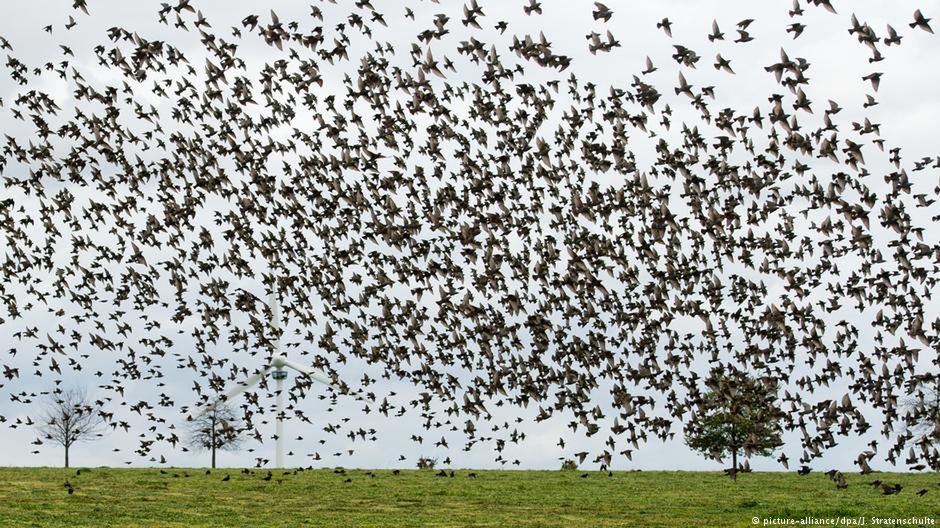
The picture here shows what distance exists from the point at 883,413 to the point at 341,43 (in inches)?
890

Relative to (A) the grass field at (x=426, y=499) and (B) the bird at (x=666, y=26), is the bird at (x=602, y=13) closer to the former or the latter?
(B) the bird at (x=666, y=26)

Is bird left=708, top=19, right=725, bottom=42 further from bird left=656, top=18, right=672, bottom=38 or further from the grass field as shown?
the grass field

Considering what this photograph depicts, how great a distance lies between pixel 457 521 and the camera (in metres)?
41.8

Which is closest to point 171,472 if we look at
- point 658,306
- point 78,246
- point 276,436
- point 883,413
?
point 276,436

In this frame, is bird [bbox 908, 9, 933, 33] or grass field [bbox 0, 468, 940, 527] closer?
bird [bbox 908, 9, 933, 33]

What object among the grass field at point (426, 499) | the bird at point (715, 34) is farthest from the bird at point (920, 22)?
the grass field at point (426, 499)

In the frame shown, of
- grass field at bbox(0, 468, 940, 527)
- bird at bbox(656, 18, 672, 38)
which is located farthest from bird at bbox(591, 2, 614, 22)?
grass field at bbox(0, 468, 940, 527)

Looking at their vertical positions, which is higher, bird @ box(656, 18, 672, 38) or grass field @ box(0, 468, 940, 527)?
bird @ box(656, 18, 672, 38)

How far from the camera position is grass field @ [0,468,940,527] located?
41500mm

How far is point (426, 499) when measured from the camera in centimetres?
4984

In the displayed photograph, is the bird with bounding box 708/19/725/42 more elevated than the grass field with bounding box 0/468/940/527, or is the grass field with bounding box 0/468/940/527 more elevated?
the bird with bounding box 708/19/725/42

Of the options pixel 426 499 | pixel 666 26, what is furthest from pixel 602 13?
pixel 426 499

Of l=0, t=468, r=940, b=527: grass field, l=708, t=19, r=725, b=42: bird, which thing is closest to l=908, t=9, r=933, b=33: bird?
l=708, t=19, r=725, b=42: bird

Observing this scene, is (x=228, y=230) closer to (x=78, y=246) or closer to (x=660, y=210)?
(x=78, y=246)
